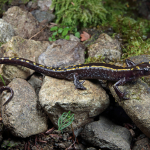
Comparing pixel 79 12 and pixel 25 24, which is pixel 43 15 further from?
pixel 79 12

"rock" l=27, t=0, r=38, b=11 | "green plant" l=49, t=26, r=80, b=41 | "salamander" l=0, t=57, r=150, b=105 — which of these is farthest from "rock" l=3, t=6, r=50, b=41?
"salamander" l=0, t=57, r=150, b=105

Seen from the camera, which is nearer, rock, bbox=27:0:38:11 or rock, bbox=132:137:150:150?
rock, bbox=132:137:150:150

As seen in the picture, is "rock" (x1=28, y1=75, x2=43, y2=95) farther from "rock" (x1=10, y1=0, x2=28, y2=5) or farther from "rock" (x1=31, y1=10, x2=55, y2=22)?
"rock" (x1=10, y1=0, x2=28, y2=5)

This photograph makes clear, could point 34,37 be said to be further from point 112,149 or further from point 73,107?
point 112,149

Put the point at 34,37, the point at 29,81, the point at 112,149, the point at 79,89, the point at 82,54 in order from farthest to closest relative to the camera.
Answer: the point at 34,37 → the point at 82,54 → the point at 29,81 → the point at 79,89 → the point at 112,149

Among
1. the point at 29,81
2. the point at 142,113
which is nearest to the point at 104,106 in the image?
the point at 142,113

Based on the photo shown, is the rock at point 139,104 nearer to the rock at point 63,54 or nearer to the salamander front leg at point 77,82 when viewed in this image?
the salamander front leg at point 77,82
